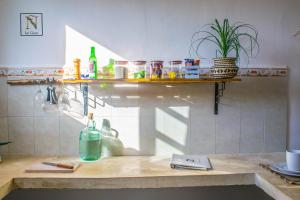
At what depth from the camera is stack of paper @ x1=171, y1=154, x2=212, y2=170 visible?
1.57 metres

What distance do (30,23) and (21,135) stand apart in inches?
29.5

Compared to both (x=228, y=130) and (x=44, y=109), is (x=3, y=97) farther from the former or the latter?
(x=228, y=130)

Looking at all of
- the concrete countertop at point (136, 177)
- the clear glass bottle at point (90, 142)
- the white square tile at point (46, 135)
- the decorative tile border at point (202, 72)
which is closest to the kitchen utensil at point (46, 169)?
the concrete countertop at point (136, 177)

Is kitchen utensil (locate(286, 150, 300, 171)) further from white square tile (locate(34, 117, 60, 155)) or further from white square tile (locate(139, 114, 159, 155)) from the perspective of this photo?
white square tile (locate(34, 117, 60, 155))

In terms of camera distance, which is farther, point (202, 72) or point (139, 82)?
point (202, 72)

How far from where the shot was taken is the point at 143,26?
188 centimetres

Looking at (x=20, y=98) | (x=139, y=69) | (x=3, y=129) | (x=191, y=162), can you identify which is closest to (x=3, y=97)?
(x=20, y=98)

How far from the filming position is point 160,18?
1888 mm

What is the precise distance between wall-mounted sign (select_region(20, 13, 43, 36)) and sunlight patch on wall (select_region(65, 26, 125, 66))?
0.61ft

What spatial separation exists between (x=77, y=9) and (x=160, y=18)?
21.9 inches

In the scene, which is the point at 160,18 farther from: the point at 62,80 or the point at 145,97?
the point at 62,80

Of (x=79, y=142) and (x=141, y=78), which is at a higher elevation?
(x=141, y=78)

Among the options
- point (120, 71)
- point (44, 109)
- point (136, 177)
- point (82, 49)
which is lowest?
point (136, 177)

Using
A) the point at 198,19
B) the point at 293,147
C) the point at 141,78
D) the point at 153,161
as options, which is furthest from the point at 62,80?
the point at 293,147
